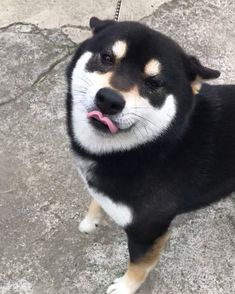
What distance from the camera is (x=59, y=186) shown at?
276cm

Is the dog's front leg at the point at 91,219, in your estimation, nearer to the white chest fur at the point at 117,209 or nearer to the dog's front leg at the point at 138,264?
the dog's front leg at the point at 138,264

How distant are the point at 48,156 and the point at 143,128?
3.37 feet

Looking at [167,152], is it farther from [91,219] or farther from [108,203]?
[91,219]

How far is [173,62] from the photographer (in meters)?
1.99

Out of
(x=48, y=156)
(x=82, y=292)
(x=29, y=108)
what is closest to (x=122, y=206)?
(x=82, y=292)

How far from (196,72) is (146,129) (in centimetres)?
31

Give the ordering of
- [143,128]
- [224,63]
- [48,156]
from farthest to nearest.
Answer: [224,63]
[48,156]
[143,128]

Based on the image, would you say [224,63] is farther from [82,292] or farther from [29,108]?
[82,292]

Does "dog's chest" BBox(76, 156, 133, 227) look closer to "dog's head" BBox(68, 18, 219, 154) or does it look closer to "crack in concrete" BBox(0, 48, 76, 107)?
"dog's head" BBox(68, 18, 219, 154)

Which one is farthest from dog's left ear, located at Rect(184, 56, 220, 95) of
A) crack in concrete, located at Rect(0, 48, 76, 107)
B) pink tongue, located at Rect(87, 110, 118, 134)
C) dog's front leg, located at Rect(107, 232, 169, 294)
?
crack in concrete, located at Rect(0, 48, 76, 107)

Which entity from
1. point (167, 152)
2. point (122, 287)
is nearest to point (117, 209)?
point (167, 152)

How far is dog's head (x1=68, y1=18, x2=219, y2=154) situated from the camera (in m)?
1.89

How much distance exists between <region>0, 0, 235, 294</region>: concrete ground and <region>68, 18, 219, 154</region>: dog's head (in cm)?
71

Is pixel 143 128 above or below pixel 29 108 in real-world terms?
above
